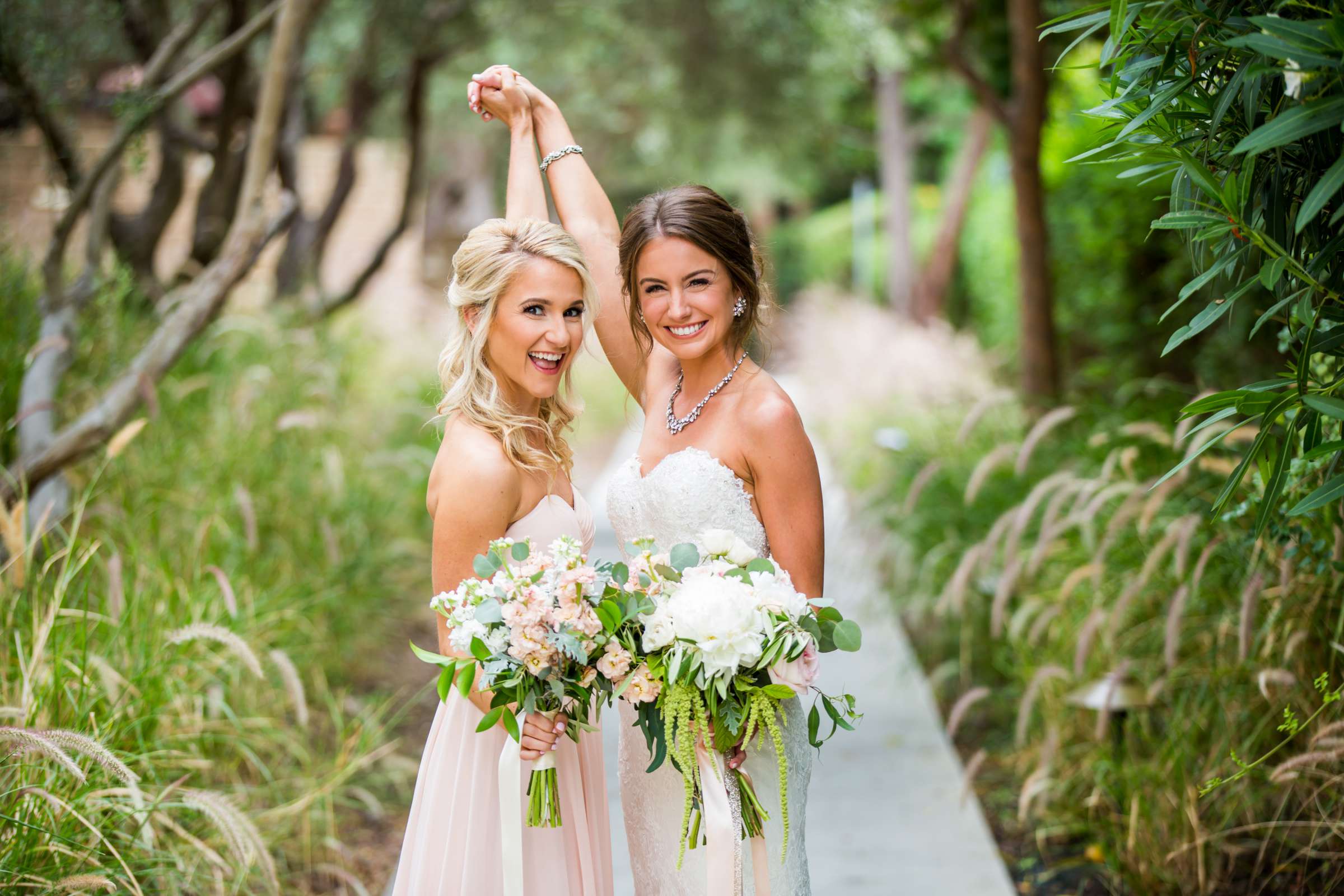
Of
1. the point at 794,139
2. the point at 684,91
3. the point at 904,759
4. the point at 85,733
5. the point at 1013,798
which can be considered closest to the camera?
the point at 85,733

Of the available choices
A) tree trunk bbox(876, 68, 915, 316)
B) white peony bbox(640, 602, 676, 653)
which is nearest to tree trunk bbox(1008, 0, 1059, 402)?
white peony bbox(640, 602, 676, 653)

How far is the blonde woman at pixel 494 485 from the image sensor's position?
2777mm

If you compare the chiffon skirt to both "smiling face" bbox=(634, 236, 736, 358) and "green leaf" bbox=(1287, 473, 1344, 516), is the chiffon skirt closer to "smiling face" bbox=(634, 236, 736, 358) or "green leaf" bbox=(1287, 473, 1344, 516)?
"smiling face" bbox=(634, 236, 736, 358)

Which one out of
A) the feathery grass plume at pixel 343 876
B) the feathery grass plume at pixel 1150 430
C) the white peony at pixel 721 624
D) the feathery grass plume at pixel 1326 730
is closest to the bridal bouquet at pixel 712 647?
the white peony at pixel 721 624

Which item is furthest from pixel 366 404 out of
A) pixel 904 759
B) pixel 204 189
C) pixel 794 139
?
pixel 794 139

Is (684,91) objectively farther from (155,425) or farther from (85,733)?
(85,733)

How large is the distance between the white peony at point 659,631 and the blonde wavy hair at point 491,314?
0.58 meters

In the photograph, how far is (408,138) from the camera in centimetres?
1038

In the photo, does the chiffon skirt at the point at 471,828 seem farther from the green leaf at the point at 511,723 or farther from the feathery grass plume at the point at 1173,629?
the feathery grass plume at the point at 1173,629

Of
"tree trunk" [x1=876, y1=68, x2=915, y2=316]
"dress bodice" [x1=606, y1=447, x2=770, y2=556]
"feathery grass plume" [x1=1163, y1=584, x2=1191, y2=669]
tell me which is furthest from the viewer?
"tree trunk" [x1=876, y1=68, x2=915, y2=316]

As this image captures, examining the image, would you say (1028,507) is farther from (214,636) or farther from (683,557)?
(214,636)

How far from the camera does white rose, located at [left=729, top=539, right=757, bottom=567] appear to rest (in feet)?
8.42

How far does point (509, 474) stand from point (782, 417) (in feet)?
2.27

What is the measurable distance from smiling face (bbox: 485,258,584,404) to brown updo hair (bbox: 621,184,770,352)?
0.65 ft
